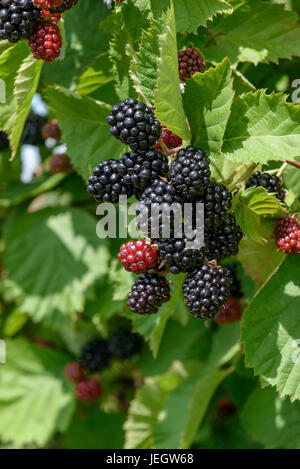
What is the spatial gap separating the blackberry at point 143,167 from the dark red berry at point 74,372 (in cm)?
187

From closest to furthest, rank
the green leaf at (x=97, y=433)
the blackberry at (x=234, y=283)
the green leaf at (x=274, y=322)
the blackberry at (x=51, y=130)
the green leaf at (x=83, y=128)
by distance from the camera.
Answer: the green leaf at (x=274, y=322) < the green leaf at (x=83, y=128) < the blackberry at (x=234, y=283) < the blackberry at (x=51, y=130) < the green leaf at (x=97, y=433)

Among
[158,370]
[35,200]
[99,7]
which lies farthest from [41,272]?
[99,7]

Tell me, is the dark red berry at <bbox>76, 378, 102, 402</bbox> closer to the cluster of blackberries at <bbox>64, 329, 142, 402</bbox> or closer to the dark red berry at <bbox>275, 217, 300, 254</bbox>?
the cluster of blackberries at <bbox>64, 329, 142, 402</bbox>

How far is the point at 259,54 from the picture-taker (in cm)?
157

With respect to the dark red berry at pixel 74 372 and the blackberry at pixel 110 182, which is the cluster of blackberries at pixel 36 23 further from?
the dark red berry at pixel 74 372

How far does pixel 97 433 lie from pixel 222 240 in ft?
7.13

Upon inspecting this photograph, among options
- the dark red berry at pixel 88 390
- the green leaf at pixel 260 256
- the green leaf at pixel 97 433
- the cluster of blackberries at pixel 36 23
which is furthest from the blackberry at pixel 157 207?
the green leaf at pixel 97 433

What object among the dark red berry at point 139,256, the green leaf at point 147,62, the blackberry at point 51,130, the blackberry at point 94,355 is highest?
the green leaf at point 147,62

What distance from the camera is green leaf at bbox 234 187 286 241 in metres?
1.19

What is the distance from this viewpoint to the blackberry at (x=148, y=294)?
117 cm

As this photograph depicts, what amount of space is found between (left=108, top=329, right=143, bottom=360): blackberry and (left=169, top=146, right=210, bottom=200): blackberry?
161cm

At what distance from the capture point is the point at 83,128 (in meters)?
1.61

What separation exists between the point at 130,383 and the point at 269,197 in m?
2.12

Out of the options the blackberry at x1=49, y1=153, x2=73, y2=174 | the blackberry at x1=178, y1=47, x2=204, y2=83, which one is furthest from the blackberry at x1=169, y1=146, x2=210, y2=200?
the blackberry at x1=49, y1=153, x2=73, y2=174
